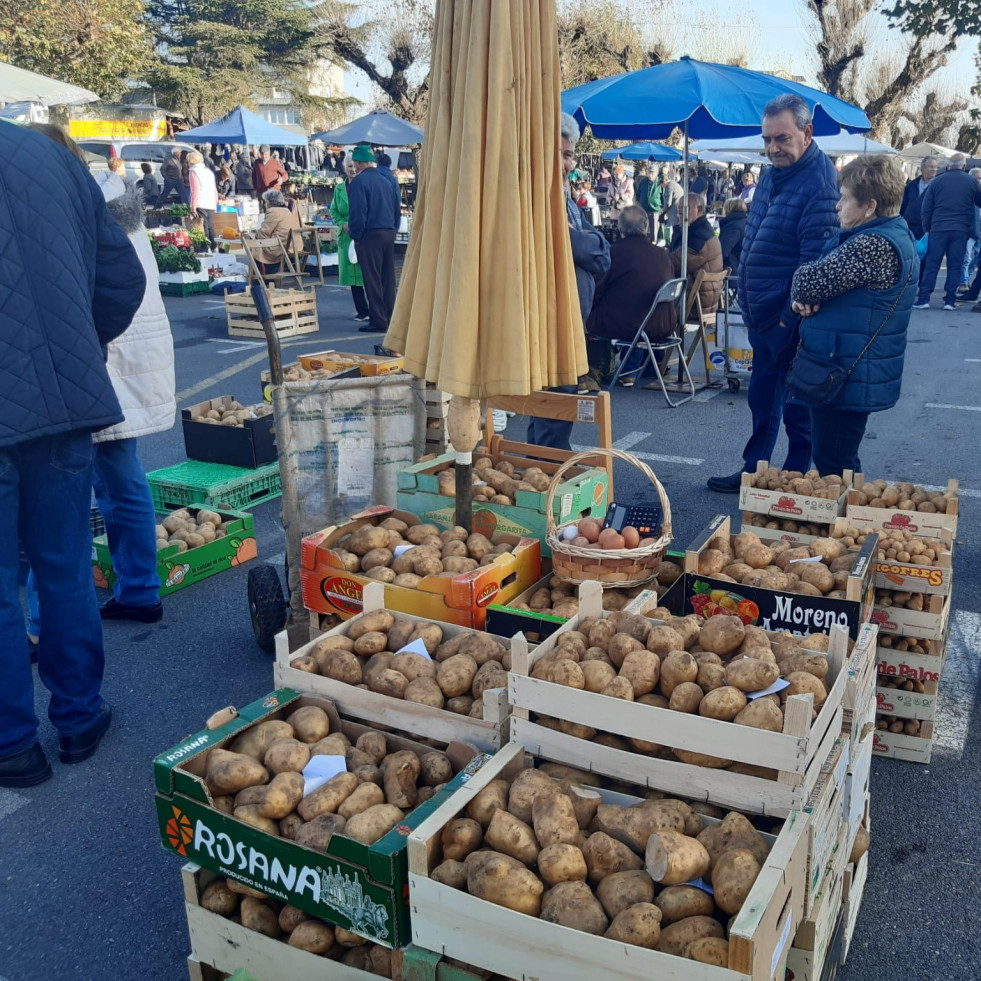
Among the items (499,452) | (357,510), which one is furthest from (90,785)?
(499,452)

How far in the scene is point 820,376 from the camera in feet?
15.4

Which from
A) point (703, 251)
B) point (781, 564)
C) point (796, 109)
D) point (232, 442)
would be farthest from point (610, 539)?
point (703, 251)

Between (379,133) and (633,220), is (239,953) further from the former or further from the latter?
(379,133)

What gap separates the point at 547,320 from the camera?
11.1 feet

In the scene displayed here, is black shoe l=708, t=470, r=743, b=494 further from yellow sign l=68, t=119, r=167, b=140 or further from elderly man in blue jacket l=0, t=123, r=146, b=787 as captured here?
yellow sign l=68, t=119, r=167, b=140

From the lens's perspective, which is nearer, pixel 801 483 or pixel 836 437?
pixel 801 483

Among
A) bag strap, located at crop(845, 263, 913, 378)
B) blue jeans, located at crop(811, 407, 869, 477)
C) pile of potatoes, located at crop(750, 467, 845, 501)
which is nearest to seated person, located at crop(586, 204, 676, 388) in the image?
blue jeans, located at crop(811, 407, 869, 477)

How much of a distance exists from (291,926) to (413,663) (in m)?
0.80

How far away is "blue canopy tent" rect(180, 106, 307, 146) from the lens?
20.3 metres

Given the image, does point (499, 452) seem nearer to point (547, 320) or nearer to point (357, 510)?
point (357, 510)

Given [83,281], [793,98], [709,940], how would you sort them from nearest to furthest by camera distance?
[709,940] < [83,281] < [793,98]

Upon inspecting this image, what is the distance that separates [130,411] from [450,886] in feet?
10.4

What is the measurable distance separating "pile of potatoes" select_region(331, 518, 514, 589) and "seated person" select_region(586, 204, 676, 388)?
4.56 m

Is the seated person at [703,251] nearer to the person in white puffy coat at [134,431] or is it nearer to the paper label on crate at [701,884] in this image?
the person in white puffy coat at [134,431]
